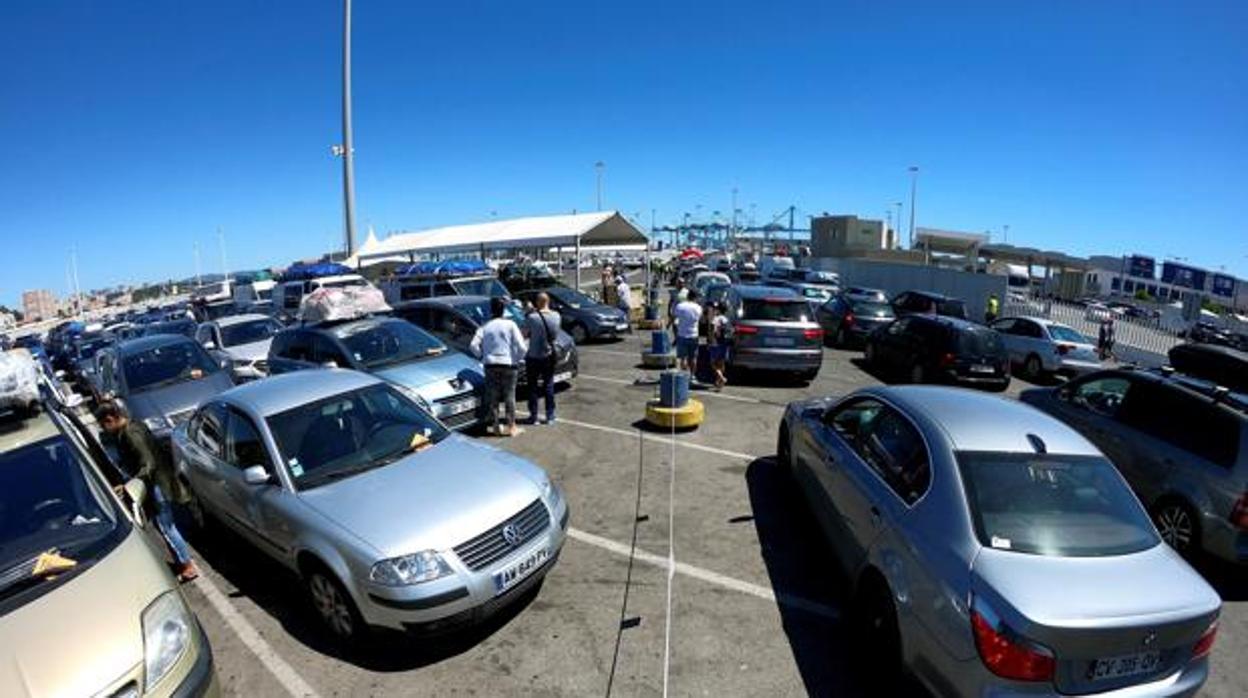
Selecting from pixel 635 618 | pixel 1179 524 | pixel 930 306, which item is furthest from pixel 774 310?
pixel 930 306

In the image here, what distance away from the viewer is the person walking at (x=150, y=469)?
209 inches

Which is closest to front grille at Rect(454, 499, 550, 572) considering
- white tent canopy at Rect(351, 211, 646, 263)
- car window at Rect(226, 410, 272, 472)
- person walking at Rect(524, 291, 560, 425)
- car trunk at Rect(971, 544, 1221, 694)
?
car window at Rect(226, 410, 272, 472)

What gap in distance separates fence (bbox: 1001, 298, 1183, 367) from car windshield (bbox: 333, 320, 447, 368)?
1887 cm

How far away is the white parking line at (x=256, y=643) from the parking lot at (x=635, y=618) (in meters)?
0.01

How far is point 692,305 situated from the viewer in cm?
1205

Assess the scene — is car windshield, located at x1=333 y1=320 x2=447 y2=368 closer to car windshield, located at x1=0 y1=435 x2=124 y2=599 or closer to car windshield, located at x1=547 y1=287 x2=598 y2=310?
car windshield, located at x1=0 y1=435 x2=124 y2=599

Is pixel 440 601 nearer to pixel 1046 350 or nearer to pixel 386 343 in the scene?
pixel 386 343

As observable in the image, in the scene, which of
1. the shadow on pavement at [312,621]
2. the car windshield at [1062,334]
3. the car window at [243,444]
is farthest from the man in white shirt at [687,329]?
the car windshield at [1062,334]

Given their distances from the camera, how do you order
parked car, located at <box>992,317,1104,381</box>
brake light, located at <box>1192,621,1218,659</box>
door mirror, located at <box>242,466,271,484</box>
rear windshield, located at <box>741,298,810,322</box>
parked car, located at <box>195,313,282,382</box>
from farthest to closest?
1. parked car, located at <box>992,317,1104,381</box>
2. rear windshield, located at <box>741,298,810,322</box>
3. parked car, located at <box>195,313,282,382</box>
4. door mirror, located at <box>242,466,271,484</box>
5. brake light, located at <box>1192,621,1218,659</box>

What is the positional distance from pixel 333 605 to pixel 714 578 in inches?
109

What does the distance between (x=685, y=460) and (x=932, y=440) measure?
3.98 m

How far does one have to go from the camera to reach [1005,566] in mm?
3408

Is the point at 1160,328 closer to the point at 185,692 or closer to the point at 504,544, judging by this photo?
the point at 504,544

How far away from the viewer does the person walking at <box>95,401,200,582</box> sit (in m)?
5.30
